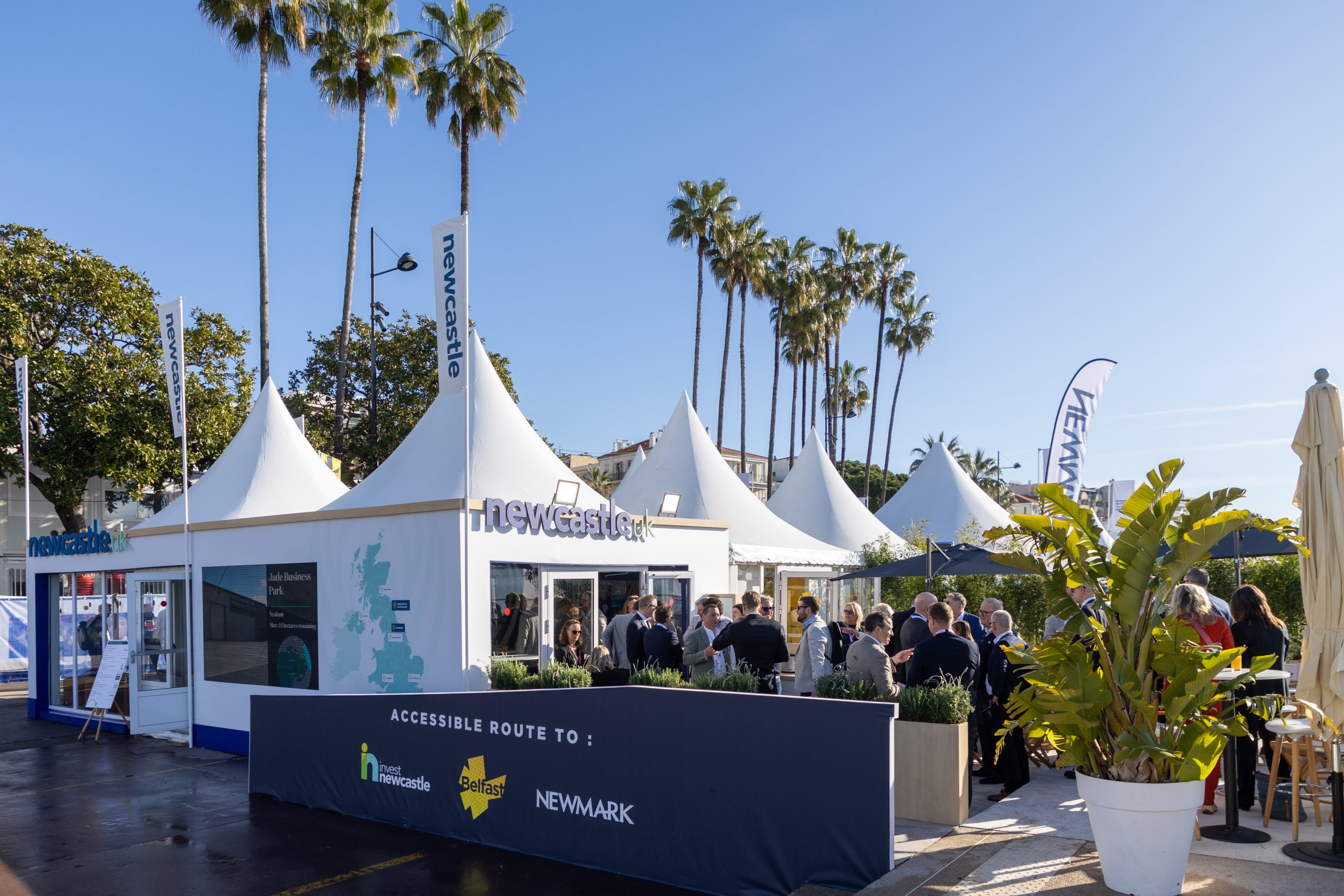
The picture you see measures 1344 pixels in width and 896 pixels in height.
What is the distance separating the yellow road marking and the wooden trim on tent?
355cm

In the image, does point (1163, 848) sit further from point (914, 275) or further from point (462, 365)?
Answer: point (914, 275)

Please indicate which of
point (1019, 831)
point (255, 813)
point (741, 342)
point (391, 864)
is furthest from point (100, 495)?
point (1019, 831)

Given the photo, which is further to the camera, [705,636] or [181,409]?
[181,409]

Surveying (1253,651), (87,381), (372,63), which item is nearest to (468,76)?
(372,63)

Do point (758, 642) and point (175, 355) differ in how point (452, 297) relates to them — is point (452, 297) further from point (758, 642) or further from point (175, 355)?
point (175, 355)

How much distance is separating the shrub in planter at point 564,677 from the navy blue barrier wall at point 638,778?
90cm

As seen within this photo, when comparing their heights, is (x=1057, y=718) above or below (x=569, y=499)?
below

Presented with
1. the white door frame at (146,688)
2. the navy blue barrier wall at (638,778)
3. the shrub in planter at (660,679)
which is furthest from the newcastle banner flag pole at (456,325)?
the white door frame at (146,688)

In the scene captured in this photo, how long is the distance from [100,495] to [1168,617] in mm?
33937

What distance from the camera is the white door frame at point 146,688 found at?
13.2 metres

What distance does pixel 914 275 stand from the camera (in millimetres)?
44969

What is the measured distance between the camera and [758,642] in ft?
28.4

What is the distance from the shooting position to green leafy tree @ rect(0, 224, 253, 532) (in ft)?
80.3

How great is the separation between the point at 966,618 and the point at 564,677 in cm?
405
